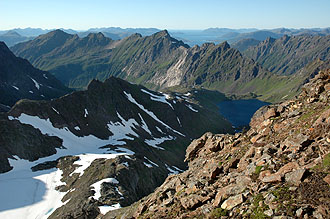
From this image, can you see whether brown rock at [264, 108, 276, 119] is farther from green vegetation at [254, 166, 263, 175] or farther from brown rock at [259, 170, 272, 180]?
brown rock at [259, 170, 272, 180]

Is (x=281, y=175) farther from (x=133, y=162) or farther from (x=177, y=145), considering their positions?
(x=177, y=145)

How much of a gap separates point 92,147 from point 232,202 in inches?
3767

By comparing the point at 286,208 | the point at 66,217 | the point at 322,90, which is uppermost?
the point at 322,90

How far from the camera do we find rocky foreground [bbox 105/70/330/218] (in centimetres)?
1744

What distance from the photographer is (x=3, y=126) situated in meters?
92.9

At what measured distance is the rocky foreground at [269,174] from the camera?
57.2 feet

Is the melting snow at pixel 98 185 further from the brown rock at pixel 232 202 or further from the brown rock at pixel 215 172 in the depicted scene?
the brown rock at pixel 232 202

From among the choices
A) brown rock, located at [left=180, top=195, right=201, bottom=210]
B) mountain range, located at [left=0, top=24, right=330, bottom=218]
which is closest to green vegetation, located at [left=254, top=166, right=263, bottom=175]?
mountain range, located at [left=0, top=24, right=330, bottom=218]

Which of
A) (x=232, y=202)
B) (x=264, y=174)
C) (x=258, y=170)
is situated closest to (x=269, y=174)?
(x=264, y=174)

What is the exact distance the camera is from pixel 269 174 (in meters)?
20.3

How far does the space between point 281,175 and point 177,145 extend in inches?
4899

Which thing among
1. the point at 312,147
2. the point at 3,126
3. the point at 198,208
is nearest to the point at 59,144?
the point at 3,126

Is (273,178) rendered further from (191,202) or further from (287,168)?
(191,202)

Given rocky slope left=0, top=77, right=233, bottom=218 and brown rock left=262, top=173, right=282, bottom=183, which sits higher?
brown rock left=262, top=173, right=282, bottom=183
